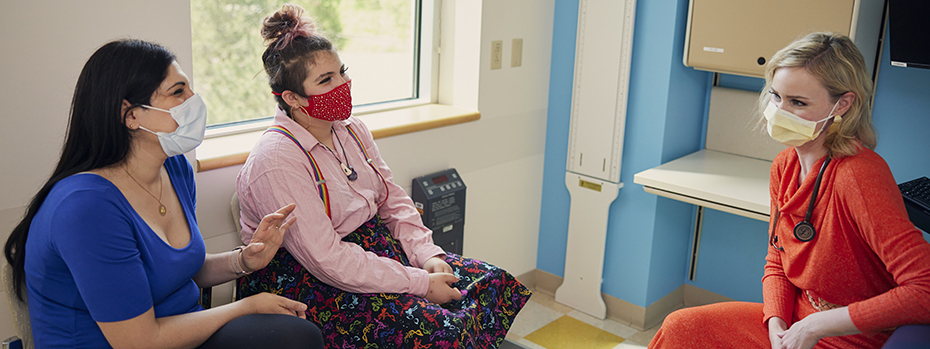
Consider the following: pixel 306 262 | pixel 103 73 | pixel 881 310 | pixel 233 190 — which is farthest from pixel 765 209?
pixel 103 73

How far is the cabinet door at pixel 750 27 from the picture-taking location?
2223 millimetres

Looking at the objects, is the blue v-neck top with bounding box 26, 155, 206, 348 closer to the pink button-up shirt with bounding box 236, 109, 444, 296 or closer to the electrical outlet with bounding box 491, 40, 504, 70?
the pink button-up shirt with bounding box 236, 109, 444, 296

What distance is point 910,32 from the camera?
77.7 inches

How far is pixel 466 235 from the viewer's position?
289 cm

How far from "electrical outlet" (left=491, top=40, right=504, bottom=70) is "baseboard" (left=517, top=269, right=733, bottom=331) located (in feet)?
3.39

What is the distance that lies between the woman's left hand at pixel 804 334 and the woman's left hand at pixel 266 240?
1188mm

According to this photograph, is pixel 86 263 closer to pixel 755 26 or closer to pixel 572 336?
pixel 572 336

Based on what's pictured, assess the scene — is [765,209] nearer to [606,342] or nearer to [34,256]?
[606,342]

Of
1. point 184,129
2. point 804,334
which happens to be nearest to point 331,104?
point 184,129

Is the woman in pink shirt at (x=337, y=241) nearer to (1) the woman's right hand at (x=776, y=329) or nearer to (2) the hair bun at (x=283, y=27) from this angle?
(2) the hair bun at (x=283, y=27)

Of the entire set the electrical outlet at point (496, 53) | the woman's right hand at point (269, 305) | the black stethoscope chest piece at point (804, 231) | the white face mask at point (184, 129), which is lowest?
the woman's right hand at point (269, 305)

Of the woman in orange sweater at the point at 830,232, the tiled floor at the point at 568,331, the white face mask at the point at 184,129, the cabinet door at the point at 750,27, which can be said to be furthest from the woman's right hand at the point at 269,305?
the cabinet door at the point at 750,27

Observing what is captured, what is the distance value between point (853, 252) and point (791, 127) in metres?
0.31

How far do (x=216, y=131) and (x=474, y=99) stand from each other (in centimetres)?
103
